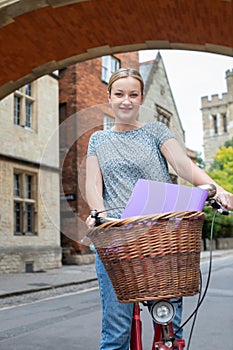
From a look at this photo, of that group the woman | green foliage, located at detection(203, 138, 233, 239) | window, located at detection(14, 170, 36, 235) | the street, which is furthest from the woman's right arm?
green foliage, located at detection(203, 138, 233, 239)

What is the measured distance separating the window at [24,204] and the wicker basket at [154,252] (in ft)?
44.1

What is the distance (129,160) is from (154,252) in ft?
1.68

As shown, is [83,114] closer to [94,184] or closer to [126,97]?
[126,97]

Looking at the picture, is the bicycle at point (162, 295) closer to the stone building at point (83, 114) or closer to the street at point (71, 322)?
the stone building at point (83, 114)

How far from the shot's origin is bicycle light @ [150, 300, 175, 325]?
1837 millimetres

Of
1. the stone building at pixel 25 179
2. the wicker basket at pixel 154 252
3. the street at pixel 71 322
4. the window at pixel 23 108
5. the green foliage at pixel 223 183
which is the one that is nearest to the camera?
the wicker basket at pixel 154 252

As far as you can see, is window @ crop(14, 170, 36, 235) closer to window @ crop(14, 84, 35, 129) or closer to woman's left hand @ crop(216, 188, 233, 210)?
window @ crop(14, 84, 35, 129)

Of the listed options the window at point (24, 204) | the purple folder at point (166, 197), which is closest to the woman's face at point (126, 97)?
the purple folder at point (166, 197)

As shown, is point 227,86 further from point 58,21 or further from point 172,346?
point 172,346

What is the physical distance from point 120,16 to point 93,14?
1.29 ft

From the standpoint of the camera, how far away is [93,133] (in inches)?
88.8

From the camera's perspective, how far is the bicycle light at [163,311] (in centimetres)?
184

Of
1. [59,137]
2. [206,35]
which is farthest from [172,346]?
[206,35]

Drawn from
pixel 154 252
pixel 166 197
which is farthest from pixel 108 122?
pixel 154 252
